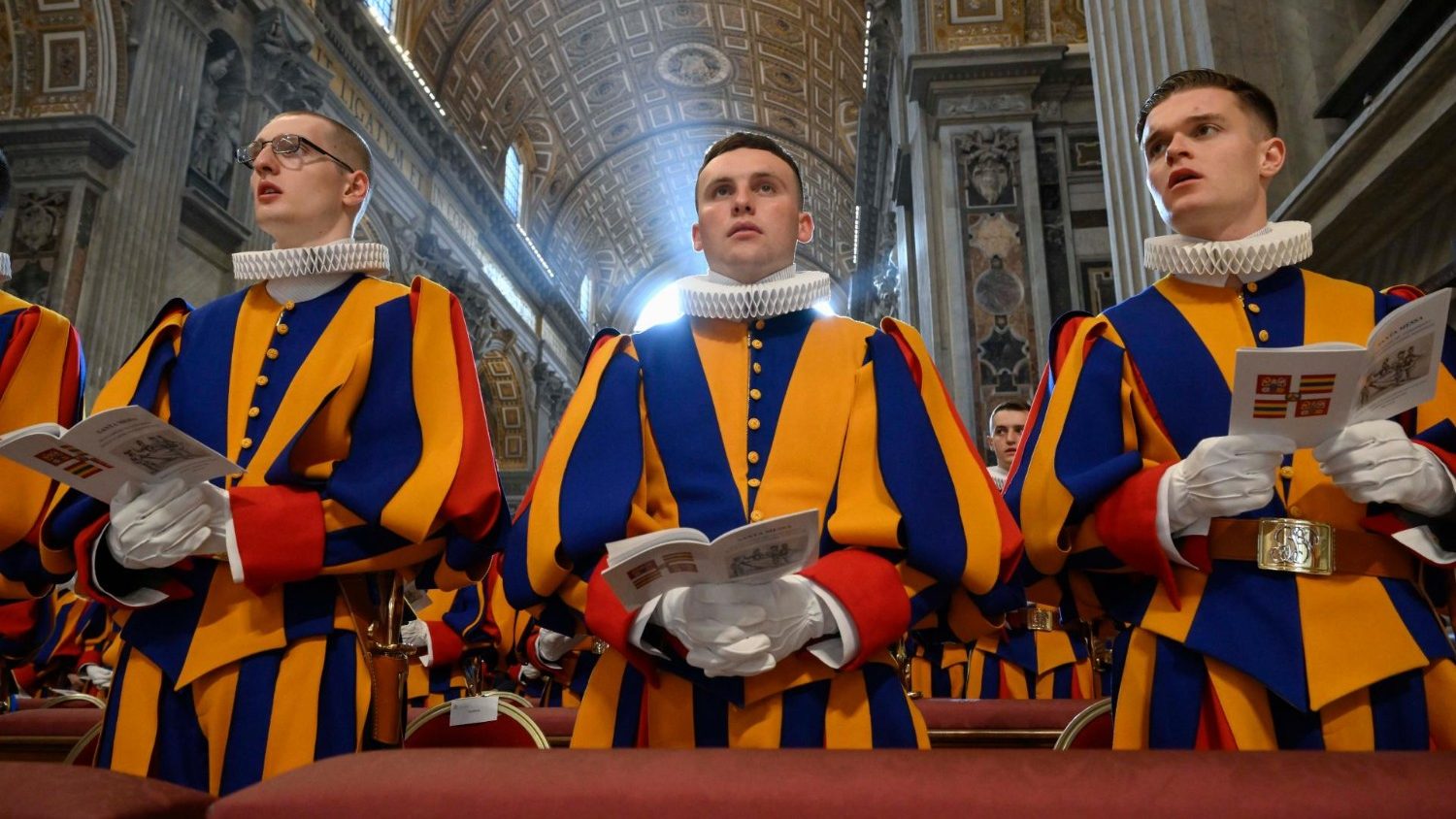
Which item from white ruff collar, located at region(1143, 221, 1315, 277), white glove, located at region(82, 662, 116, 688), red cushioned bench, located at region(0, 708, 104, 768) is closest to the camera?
white ruff collar, located at region(1143, 221, 1315, 277)

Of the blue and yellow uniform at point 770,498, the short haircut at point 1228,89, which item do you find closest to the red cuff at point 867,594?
the blue and yellow uniform at point 770,498

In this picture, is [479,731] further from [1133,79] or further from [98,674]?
[1133,79]

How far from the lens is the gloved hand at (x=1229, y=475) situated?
1.79 metres

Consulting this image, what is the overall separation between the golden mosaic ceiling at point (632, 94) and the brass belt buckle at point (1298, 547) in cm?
2013

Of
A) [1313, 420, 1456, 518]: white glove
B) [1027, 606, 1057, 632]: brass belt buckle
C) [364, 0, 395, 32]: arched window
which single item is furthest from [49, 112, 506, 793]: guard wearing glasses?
[364, 0, 395, 32]: arched window

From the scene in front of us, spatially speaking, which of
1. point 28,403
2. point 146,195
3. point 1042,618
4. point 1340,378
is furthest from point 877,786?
point 146,195

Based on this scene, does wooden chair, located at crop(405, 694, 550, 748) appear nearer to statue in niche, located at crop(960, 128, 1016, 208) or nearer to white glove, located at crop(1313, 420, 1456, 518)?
white glove, located at crop(1313, 420, 1456, 518)

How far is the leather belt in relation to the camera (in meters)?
1.89

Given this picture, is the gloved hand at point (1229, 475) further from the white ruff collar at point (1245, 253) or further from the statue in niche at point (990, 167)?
the statue in niche at point (990, 167)

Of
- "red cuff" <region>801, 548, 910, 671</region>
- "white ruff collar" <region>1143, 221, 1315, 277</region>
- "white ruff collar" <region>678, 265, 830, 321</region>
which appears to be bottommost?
"red cuff" <region>801, 548, 910, 671</region>

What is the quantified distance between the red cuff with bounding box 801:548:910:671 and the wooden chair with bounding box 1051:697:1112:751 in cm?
56

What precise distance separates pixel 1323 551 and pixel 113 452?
217cm

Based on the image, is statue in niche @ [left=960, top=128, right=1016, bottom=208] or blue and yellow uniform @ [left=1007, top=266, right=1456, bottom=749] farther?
statue in niche @ [left=960, top=128, right=1016, bottom=208]

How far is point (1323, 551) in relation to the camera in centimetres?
189
